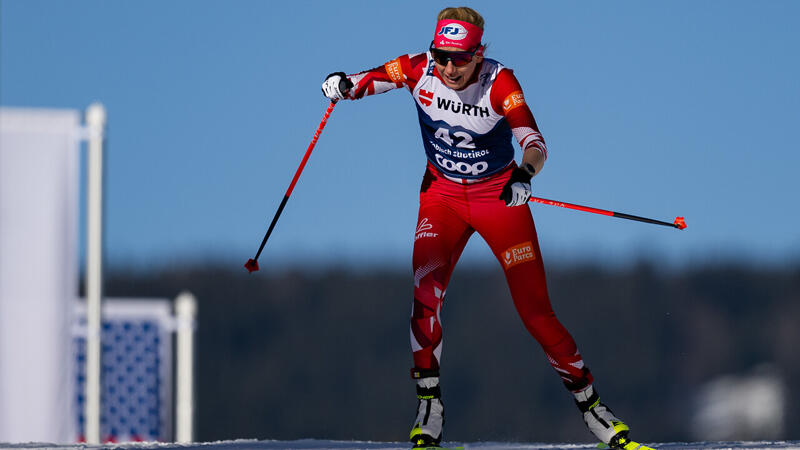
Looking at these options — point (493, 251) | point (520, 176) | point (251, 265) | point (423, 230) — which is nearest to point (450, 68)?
point (520, 176)

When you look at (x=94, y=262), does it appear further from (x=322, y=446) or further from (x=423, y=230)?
(x=423, y=230)

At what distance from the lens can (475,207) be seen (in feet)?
23.5

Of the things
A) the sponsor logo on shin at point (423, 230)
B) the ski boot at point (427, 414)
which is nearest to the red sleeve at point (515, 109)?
the sponsor logo on shin at point (423, 230)

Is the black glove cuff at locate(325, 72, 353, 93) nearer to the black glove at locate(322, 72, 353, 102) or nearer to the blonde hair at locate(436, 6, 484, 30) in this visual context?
the black glove at locate(322, 72, 353, 102)

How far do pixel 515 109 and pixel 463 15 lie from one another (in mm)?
620

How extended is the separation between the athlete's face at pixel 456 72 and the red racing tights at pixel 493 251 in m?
0.56

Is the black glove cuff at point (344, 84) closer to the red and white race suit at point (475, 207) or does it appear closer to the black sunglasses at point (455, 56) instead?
the red and white race suit at point (475, 207)

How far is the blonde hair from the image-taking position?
712 centimetres

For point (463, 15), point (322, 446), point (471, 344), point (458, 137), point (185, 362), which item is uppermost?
point (463, 15)

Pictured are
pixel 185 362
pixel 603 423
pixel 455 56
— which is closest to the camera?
pixel 455 56

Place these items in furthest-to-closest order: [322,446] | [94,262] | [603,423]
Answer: [94,262] → [322,446] → [603,423]

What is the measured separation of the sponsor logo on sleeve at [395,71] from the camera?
7355 mm

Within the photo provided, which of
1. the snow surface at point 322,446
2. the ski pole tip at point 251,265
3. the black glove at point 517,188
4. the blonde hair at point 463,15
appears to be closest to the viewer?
the black glove at point 517,188

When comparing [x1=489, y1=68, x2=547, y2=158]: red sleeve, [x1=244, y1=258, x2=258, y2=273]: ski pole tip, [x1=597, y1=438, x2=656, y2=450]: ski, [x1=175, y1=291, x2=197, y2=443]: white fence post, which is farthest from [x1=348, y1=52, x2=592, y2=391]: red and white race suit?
[x1=175, y1=291, x2=197, y2=443]: white fence post
